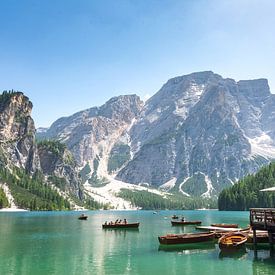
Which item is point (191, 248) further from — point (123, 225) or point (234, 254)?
point (123, 225)

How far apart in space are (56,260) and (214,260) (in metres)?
24.5

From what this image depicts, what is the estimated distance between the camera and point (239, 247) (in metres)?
72.5

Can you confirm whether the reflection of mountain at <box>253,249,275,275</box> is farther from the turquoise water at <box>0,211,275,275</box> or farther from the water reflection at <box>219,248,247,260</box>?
the water reflection at <box>219,248,247,260</box>

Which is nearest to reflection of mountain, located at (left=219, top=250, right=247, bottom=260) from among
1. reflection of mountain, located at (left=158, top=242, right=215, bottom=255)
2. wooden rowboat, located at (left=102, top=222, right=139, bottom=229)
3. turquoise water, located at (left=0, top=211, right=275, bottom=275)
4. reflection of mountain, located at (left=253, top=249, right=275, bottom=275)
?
turquoise water, located at (left=0, top=211, right=275, bottom=275)

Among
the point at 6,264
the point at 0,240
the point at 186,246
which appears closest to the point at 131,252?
the point at 186,246

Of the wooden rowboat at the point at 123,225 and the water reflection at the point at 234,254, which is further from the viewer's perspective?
the wooden rowboat at the point at 123,225

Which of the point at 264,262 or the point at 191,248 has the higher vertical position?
the point at 191,248

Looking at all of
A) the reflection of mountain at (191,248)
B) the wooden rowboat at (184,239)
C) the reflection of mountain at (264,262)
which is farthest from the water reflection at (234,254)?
the wooden rowboat at (184,239)

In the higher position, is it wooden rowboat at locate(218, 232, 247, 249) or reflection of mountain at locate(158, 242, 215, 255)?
wooden rowboat at locate(218, 232, 247, 249)

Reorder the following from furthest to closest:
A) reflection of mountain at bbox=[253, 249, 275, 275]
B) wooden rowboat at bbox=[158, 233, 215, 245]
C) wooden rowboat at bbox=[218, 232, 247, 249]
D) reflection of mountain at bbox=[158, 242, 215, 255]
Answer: wooden rowboat at bbox=[158, 233, 215, 245] → reflection of mountain at bbox=[158, 242, 215, 255] → wooden rowboat at bbox=[218, 232, 247, 249] → reflection of mountain at bbox=[253, 249, 275, 275]

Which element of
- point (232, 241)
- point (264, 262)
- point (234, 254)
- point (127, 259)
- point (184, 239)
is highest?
point (232, 241)

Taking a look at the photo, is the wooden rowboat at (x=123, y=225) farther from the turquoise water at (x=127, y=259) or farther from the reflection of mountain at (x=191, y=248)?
the reflection of mountain at (x=191, y=248)

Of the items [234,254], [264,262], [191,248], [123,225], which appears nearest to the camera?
[264,262]

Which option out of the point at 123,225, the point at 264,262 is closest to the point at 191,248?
the point at 264,262
